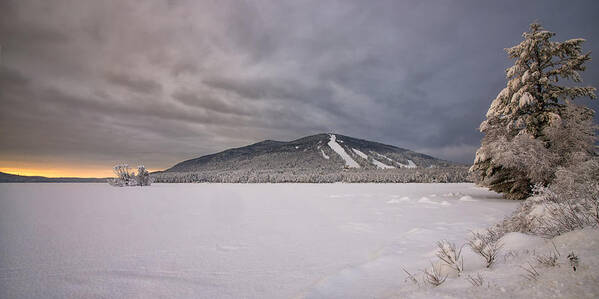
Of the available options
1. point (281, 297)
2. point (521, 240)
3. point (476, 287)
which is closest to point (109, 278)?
point (281, 297)

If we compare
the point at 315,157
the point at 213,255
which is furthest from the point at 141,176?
the point at 315,157

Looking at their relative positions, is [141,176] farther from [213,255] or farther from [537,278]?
[537,278]

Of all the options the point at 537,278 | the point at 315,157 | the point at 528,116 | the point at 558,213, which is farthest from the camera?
the point at 315,157

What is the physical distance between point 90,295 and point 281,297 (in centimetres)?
200

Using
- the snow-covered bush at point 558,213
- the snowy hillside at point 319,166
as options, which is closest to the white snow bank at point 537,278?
the snow-covered bush at point 558,213

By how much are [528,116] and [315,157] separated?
74188mm

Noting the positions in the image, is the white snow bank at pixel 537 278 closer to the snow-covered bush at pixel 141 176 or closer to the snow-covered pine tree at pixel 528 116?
the snow-covered pine tree at pixel 528 116

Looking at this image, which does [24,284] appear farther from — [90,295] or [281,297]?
[281,297]

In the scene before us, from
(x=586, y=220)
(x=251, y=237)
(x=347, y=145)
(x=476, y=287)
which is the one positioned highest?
(x=347, y=145)

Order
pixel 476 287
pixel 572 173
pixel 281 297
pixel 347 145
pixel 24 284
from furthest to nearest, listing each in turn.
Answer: pixel 347 145
pixel 572 173
pixel 24 284
pixel 281 297
pixel 476 287

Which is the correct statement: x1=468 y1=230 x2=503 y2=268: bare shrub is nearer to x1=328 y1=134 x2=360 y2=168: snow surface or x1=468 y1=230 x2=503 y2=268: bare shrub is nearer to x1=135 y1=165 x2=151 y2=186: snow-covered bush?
x1=135 y1=165 x2=151 y2=186: snow-covered bush

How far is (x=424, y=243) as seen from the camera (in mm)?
4594

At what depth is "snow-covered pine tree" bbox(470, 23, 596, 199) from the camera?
9.99 metres

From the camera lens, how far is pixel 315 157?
279 feet
